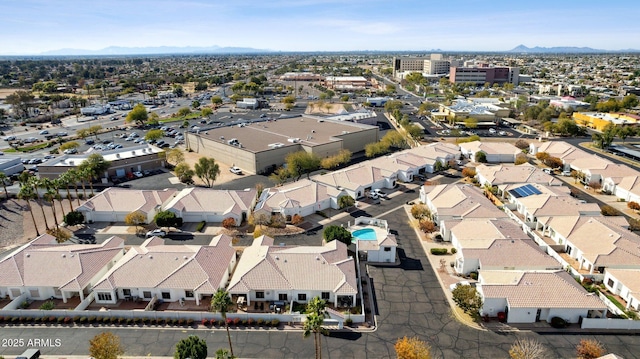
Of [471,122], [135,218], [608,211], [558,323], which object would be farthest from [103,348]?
[471,122]

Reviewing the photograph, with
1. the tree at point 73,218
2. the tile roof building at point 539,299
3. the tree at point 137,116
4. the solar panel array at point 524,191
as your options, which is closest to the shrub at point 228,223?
the tree at point 73,218

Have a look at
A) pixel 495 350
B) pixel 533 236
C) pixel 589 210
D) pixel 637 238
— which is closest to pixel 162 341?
pixel 495 350

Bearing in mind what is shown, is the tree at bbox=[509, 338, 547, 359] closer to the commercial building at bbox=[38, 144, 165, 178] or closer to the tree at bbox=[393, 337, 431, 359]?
the tree at bbox=[393, 337, 431, 359]

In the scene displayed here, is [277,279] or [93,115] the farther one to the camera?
[93,115]

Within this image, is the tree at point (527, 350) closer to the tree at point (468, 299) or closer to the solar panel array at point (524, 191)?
the tree at point (468, 299)

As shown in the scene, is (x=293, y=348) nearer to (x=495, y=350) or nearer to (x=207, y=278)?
(x=207, y=278)

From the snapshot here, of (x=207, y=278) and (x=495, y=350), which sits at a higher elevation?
(x=207, y=278)

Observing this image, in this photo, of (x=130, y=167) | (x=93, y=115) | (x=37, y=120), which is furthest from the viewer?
(x=93, y=115)

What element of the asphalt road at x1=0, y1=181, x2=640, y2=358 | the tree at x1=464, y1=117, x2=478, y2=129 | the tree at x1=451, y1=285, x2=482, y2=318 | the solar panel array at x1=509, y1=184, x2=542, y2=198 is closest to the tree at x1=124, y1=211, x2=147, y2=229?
the asphalt road at x1=0, y1=181, x2=640, y2=358
